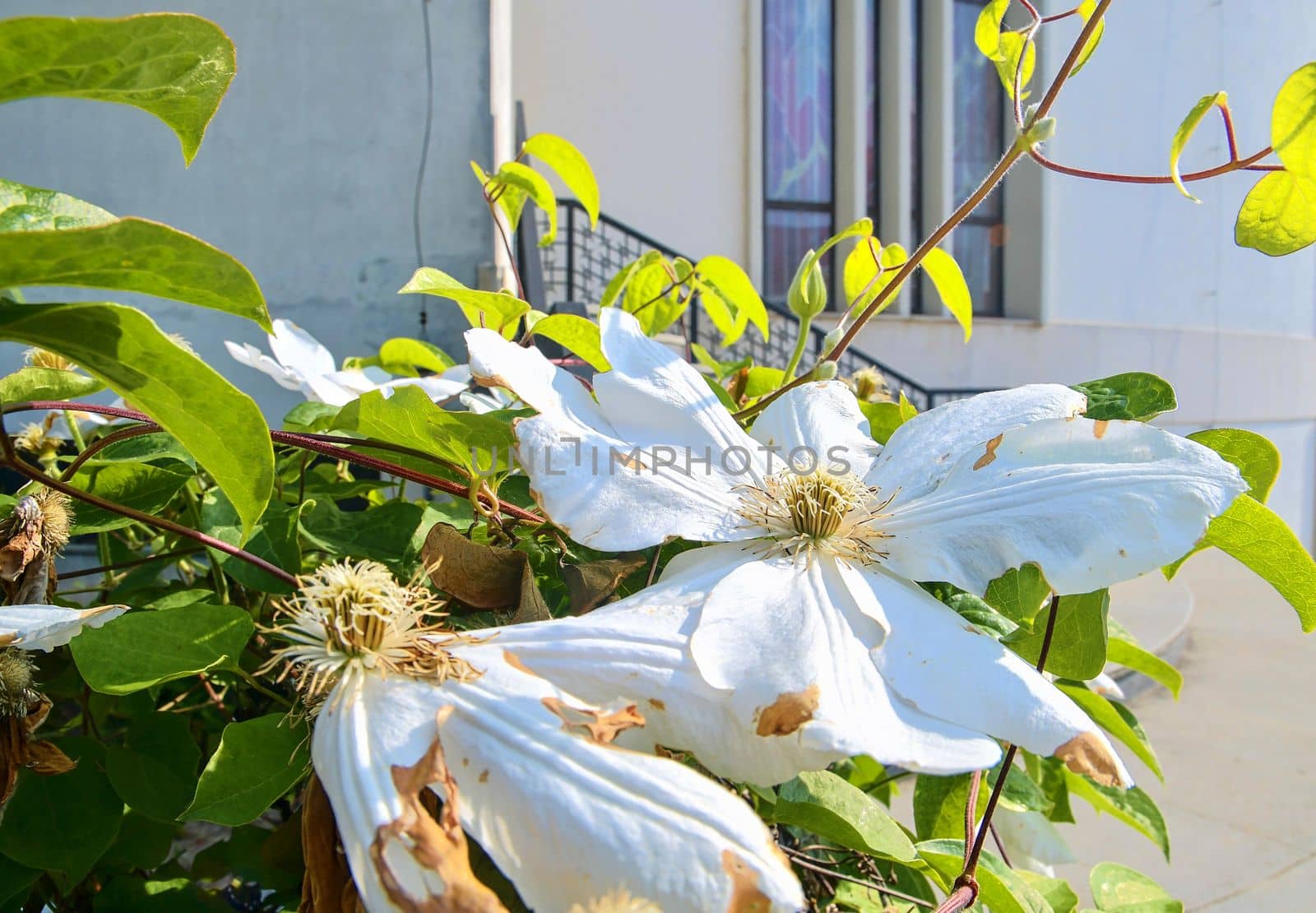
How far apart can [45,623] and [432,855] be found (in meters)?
0.16

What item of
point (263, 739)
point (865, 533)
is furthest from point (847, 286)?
point (263, 739)

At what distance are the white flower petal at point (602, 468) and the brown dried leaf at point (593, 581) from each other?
33 mm

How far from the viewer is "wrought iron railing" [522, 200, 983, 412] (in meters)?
4.48

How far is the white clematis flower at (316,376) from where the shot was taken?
50 centimetres

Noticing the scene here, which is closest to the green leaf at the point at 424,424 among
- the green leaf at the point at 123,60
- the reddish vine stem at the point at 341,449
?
the reddish vine stem at the point at 341,449

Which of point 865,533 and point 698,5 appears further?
point 698,5

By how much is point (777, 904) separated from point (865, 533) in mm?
158

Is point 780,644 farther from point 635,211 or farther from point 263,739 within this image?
point 635,211

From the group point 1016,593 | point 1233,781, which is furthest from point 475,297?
point 1233,781

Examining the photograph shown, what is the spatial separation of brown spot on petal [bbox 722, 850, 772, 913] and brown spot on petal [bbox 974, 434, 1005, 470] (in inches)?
6.9

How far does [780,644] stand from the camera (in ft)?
0.76

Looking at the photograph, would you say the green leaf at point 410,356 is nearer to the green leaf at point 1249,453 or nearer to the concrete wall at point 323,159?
the green leaf at point 1249,453

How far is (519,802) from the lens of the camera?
19cm

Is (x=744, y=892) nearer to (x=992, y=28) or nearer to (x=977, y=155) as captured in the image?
(x=992, y=28)
